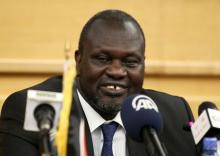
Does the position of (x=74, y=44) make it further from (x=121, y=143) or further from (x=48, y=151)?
(x=48, y=151)

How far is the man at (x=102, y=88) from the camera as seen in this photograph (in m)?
2.07

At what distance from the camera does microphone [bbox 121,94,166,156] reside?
145 centimetres

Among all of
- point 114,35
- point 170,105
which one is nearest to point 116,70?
point 114,35

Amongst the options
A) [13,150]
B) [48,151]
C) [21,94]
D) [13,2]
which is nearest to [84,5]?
[13,2]

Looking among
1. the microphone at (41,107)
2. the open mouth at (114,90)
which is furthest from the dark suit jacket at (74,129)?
the microphone at (41,107)

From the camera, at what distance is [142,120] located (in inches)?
57.9

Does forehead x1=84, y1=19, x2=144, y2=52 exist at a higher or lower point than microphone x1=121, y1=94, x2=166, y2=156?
higher

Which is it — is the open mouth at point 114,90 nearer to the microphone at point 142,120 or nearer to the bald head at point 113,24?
the bald head at point 113,24

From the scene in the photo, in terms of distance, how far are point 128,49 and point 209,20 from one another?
1387mm

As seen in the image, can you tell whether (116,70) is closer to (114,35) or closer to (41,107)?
(114,35)

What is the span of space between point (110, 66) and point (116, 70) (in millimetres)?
36

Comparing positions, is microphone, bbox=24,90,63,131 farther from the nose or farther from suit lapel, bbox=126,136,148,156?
suit lapel, bbox=126,136,148,156

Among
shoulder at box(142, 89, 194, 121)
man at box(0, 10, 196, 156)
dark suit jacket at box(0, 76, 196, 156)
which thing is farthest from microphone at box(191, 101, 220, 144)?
shoulder at box(142, 89, 194, 121)

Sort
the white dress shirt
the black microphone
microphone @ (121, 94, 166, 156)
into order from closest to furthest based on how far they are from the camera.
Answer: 1. the black microphone
2. microphone @ (121, 94, 166, 156)
3. the white dress shirt
